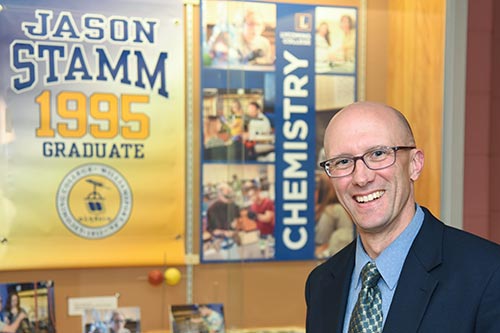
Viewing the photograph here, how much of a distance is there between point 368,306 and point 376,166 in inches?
13.3

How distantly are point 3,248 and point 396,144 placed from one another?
1.59 m

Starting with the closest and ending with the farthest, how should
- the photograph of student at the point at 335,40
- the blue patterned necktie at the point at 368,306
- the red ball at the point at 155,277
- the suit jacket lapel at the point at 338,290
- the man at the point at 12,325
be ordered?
1. the blue patterned necktie at the point at 368,306
2. the suit jacket lapel at the point at 338,290
3. the man at the point at 12,325
4. the red ball at the point at 155,277
5. the photograph of student at the point at 335,40

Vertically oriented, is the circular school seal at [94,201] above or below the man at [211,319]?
above

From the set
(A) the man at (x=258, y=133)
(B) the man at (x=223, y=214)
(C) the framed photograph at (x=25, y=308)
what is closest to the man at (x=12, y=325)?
(C) the framed photograph at (x=25, y=308)

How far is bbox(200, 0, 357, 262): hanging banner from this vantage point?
8.35 feet

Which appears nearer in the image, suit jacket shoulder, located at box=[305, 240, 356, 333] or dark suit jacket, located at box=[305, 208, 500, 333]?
dark suit jacket, located at box=[305, 208, 500, 333]

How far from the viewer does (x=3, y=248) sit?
2391 millimetres

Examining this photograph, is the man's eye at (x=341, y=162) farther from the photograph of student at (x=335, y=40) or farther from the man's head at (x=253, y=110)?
the photograph of student at (x=335, y=40)

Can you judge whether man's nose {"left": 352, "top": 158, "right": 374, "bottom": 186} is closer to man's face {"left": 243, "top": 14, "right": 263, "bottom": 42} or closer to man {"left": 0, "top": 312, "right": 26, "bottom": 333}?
man's face {"left": 243, "top": 14, "right": 263, "bottom": 42}

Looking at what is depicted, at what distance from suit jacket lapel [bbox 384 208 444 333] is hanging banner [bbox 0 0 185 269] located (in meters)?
1.22

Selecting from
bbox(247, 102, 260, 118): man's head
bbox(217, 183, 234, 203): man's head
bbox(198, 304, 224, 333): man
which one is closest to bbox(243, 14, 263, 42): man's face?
bbox(247, 102, 260, 118): man's head

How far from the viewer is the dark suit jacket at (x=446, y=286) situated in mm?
1392

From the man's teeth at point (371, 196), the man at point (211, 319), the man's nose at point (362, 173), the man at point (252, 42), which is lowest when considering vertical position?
the man at point (211, 319)

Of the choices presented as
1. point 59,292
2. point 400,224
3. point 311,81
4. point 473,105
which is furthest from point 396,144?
point 59,292
